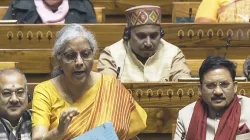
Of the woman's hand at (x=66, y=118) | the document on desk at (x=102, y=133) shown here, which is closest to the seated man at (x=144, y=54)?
the document on desk at (x=102, y=133)

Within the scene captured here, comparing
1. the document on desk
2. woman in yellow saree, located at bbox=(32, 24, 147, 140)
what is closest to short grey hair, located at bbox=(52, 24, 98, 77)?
woman in yellow saree, located at bbox=(32, 24, 147, 140)

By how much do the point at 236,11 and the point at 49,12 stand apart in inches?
38.1

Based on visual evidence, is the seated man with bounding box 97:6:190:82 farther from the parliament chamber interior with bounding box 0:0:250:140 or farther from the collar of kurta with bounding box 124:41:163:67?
the parliament chamber interior with bounding box 0:0:250:140

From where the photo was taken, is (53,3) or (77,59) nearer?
(77,59)

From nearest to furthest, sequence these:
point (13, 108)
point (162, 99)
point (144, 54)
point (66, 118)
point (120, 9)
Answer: point (66, 118)
point (13, 108)
point (162, 99)
point (144, 54)
point (120, 9)

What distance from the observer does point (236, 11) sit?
459cm

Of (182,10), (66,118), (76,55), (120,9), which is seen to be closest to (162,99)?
(76,55)

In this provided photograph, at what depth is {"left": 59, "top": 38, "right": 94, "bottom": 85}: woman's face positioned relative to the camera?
10.3 ft

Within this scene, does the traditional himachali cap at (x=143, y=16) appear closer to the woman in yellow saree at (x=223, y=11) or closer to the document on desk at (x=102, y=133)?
the woman in yellow saree at (x=223, y=11)

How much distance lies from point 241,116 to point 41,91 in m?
0.70

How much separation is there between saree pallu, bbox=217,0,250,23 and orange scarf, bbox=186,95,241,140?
1.34 meters

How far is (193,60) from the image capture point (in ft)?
13.9

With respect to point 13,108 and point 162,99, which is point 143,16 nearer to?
point 162,99

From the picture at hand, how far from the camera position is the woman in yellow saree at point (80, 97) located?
314cm
